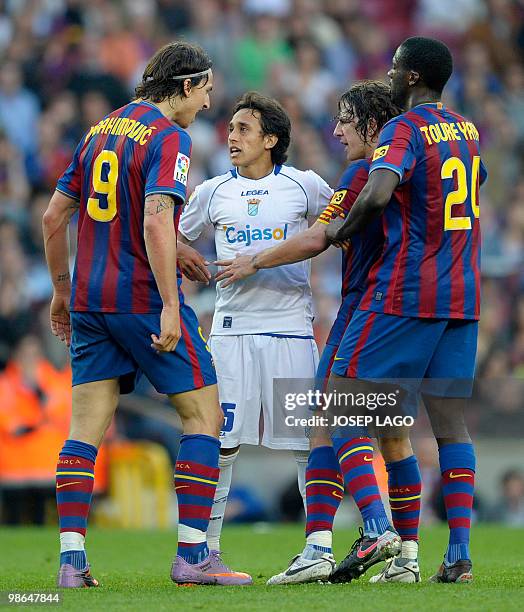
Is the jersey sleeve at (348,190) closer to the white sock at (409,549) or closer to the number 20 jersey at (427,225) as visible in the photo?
the number 20 jersey at (427,225)

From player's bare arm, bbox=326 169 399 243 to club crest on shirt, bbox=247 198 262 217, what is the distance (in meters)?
0.89

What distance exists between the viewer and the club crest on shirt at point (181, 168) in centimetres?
557

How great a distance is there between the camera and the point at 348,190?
5910 millimetres

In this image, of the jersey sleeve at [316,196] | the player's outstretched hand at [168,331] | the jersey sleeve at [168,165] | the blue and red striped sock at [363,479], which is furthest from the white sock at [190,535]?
the jersey sleeve at [316,196]

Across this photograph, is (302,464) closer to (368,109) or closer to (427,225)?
(427,225)

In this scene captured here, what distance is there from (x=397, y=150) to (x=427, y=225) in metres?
0.36

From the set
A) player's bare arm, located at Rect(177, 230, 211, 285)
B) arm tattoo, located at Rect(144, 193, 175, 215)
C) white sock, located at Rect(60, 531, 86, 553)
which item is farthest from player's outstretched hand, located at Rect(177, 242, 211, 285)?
white sock, located at Rect(60, 531, 86, 553)

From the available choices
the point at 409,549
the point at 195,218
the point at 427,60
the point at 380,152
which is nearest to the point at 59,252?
the point at 195,218

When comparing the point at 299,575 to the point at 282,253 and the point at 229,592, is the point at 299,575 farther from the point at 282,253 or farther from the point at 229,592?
the point at 282,253

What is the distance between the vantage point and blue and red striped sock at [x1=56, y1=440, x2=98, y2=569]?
18.2ft

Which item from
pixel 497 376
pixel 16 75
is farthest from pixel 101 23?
pixel 497 376

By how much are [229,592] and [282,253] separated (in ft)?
5.31

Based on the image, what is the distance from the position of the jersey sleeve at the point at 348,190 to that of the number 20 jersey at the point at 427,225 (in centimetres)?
24
